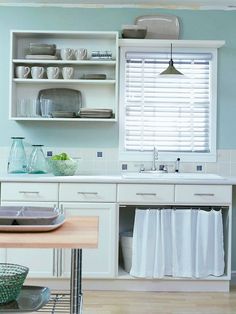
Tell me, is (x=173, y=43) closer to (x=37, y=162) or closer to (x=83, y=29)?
(x=83, y=29)

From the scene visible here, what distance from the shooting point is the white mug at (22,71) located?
4406 millimetres

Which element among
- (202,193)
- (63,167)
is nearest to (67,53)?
(63,167)

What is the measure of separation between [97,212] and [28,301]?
1.90 metres

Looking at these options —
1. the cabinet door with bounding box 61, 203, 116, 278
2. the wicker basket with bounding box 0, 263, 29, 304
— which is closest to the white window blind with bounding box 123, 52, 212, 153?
the cabinet door with bounding box 61, 203, 116, 278

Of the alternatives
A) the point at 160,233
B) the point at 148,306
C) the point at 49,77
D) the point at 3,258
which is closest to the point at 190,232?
the point at 160,233

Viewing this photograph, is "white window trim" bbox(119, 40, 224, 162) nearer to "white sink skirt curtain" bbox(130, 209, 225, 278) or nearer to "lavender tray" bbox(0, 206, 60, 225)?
"white sink skirt curtain" bbox(130, 209, 225, 278)

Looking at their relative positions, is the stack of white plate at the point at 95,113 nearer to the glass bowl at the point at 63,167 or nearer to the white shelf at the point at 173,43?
the glass bowl at the point at 63,167

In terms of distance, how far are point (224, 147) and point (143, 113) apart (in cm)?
82

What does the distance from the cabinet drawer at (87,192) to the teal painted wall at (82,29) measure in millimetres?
704

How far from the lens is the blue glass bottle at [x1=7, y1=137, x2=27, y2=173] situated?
4484 millimetres

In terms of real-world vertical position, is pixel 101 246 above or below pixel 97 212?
below

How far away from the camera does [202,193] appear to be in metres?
4.03

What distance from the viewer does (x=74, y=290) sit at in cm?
208

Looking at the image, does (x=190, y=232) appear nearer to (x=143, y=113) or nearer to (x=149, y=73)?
(x=143, y=113)
